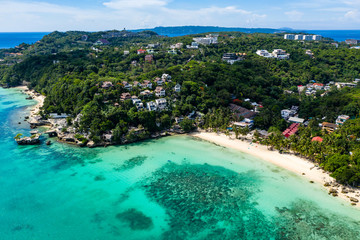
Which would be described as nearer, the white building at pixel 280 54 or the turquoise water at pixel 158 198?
the turquoise water at pixel 158 198

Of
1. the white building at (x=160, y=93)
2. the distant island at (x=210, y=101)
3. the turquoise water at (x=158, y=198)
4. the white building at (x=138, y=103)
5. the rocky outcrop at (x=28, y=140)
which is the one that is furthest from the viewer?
the white building at (x=160, y=93)

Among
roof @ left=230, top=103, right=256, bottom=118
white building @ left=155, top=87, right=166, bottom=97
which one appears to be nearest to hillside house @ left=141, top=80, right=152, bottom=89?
white building @ left=155, top=87, right=166, bottom=97

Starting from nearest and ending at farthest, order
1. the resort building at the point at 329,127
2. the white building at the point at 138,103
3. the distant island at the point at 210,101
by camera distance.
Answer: the distant island at the point at 210,101
the resort building at the point at 329,127
the white building at the point at 138,103

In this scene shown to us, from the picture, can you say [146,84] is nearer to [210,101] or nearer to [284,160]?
[210,101]

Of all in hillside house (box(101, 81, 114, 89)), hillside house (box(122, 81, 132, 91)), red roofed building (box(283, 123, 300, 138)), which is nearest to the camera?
red roofed building (box(283, 123, 300, 138))

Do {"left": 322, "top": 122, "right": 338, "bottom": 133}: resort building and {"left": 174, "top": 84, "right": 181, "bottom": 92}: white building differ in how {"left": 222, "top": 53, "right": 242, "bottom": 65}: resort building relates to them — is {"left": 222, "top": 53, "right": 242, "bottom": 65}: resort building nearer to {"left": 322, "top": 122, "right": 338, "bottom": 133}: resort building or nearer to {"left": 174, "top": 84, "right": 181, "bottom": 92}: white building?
{"left": 174, "top": 84, "right": 181, "bottom": 92}: white building

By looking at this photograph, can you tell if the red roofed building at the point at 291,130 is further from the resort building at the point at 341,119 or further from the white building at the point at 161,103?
the white building at the point at 161,103

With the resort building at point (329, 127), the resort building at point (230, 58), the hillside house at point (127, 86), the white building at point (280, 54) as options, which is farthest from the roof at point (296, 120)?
the white building at point (280, 54)

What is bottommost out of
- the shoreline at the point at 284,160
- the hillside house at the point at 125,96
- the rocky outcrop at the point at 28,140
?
the shoreline at the point at 284,160
